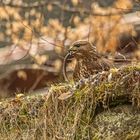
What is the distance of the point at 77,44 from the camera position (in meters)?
4.16

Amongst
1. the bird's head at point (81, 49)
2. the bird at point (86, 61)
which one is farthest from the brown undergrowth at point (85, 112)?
the bird's head at point (81, 49)

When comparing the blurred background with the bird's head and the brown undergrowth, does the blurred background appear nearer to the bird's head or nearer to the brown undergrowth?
the bird's head

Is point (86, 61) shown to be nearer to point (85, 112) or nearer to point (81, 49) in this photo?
point (81, 49)

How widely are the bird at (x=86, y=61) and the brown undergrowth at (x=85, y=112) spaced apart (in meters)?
0.22

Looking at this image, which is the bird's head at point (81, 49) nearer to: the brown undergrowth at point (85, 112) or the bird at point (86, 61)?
the bird at point (86, 61)

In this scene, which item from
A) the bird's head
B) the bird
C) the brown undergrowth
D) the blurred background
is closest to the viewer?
the brown undergrowth

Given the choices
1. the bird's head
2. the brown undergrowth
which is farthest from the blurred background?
the brown undergrowth

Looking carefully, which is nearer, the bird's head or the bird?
the bird

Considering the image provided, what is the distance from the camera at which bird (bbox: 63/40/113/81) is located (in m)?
3.91

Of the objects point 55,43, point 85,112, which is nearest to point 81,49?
point 85,112

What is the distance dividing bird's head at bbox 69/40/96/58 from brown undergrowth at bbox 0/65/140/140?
38 cm

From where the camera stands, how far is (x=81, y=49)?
13.5ft

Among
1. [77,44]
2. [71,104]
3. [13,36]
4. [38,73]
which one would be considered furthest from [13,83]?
[71,104]

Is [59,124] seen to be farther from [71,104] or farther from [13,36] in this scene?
[13,36]
